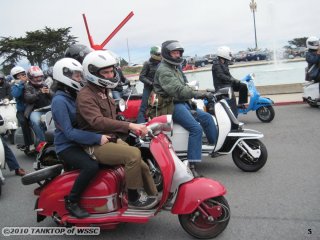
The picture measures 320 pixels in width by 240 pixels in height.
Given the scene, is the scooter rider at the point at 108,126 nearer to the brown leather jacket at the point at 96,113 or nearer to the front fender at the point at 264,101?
the brown leather jacket at the point at 96,113

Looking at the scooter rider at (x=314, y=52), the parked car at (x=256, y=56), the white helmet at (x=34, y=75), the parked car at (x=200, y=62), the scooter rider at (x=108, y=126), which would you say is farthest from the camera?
the parked car at (x=200, y=62)

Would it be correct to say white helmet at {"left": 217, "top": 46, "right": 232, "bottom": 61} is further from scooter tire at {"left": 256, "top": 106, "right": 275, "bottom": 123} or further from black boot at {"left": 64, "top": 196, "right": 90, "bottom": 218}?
black boot at {"left": 64, "top": 196, "right": 90, "bottom": 218}

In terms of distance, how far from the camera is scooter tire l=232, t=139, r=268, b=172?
554 centimetres

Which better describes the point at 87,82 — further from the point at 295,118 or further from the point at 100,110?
the point at 295,118

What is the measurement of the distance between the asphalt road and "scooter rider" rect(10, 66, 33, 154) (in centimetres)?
53

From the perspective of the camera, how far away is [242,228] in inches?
153

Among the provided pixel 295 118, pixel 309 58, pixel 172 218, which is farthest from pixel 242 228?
pixel 309 58

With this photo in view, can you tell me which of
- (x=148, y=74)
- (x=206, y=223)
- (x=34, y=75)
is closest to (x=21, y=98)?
(x=34, y=75)

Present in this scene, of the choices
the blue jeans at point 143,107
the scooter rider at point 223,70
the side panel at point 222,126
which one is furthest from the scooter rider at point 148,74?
the side panel at point 222,126

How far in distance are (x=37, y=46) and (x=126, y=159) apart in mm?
41551

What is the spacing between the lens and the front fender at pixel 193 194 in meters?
3.53

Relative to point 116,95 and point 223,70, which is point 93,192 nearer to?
point 223,70

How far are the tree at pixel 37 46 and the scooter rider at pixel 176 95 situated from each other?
3564 centimetres

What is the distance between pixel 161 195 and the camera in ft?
12.5
